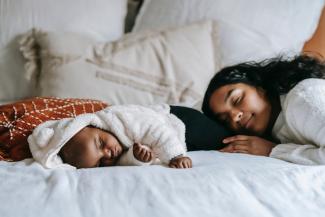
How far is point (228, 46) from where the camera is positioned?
1.64 meters

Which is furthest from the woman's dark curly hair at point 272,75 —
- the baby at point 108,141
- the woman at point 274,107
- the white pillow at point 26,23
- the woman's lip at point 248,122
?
the white pillow at point 26,23

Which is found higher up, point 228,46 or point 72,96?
point 228,46

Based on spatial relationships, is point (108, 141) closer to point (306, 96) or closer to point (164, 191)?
point (164, 191)

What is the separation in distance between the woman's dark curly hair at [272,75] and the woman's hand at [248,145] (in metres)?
0.13

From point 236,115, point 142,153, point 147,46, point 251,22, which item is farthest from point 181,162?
point 251,22

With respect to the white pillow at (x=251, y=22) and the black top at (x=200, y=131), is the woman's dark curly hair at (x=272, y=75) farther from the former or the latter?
the white pillow at (x=251, y=22)

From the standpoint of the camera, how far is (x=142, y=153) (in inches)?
39.2

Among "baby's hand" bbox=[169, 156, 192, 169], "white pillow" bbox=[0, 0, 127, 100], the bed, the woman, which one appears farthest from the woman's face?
"white pillow" bbox=[0, 0, 127, 100]

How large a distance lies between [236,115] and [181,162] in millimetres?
335

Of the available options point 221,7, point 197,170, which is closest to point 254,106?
point 197,170

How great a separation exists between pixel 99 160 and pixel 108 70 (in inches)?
21.7

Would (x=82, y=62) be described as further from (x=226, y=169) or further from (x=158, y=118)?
(x=226, y=169)

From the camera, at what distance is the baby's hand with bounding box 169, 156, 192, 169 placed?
0.98 m

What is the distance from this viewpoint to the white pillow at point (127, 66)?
1482 millimetres
